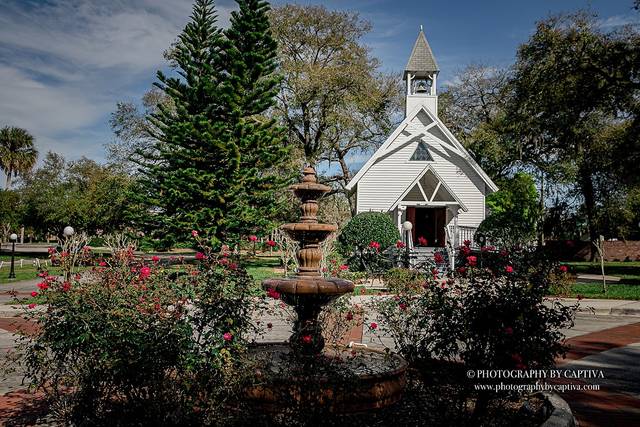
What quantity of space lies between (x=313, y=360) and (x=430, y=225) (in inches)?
975

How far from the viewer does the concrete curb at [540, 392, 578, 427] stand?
4368 millimetres

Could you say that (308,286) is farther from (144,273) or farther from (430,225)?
(430,225)

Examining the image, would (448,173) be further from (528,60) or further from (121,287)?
(121,287)

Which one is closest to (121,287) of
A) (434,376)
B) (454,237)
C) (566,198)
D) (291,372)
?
(291,372)

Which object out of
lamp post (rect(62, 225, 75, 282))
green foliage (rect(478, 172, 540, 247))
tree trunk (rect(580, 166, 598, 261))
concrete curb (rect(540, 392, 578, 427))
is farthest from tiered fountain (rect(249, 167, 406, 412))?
tree trunk (rect(580, 166, 598, 261))

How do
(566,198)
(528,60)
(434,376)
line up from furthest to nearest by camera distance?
1. (566,198)
2. (528,60)
3. (434,376)

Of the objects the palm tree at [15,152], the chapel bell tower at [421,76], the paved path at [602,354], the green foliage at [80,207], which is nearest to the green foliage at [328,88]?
the chapel bell tower at [421,76]

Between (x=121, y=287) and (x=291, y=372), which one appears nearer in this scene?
(x=291, y=372)

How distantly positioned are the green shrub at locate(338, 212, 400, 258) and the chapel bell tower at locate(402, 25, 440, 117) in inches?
354

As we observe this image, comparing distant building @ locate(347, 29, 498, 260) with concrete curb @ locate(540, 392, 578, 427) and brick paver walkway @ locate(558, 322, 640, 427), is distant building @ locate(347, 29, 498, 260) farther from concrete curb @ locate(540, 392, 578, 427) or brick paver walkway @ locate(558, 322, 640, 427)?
concrete curb @ locate(540, 392, 578, 427)

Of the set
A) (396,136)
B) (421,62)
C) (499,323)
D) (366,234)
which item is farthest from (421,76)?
(499,323)

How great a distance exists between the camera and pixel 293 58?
115 feet

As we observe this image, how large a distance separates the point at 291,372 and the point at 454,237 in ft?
68.3

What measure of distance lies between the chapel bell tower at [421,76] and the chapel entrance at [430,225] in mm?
6030
